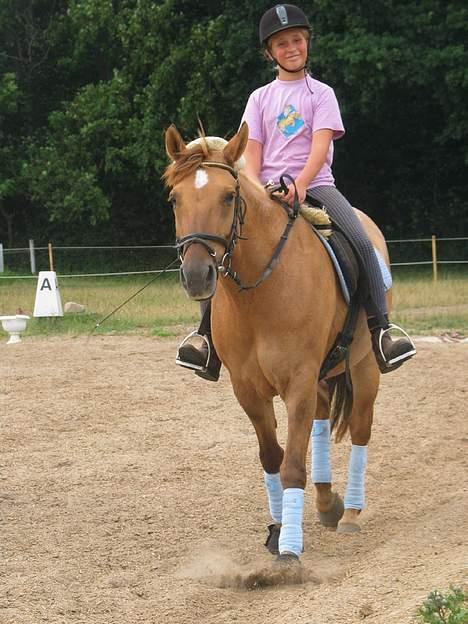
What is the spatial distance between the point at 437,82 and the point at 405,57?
1443 millimetres

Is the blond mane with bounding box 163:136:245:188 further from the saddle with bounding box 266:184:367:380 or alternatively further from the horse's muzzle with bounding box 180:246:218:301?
the saddle with bounding box 266:184:367:380

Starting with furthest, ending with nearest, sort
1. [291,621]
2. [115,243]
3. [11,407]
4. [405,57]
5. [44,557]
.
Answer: [115,243]
[405,57]
[11,407]
[44,557]
[291,621]

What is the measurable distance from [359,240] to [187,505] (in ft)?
7.03

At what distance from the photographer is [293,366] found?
4.88m

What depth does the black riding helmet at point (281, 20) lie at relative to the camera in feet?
17.5

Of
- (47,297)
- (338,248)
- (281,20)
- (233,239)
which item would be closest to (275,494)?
(338,248)

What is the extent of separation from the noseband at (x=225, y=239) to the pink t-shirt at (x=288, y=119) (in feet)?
2.92

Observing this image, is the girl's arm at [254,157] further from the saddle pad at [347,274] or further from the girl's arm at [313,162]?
the saddle pad at [347,274]

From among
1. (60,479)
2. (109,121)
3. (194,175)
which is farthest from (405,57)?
(194,175)

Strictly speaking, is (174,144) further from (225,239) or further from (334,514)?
(334,514)

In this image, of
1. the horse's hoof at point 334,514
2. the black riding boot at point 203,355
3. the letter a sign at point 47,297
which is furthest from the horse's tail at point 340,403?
the letter a sign at point 47,297

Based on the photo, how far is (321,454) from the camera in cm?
603

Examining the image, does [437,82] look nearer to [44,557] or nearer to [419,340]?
[419,340]

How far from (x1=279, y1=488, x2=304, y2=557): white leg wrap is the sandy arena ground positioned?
Result: 0.52 feet
